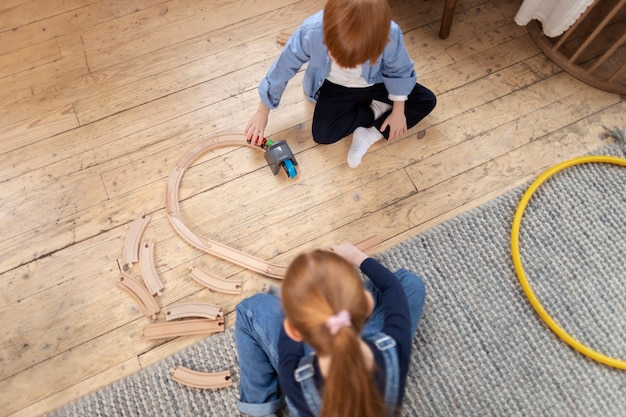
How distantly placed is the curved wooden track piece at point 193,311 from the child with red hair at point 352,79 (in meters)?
0.45

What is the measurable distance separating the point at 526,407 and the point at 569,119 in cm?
81

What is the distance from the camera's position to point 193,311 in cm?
112

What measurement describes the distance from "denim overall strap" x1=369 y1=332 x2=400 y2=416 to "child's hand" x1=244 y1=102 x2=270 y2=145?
67 centimetres

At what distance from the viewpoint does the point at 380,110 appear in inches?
50.4

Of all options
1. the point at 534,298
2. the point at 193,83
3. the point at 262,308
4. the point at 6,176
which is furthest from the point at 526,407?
the point at 6,176

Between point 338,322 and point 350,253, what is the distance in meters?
0.52

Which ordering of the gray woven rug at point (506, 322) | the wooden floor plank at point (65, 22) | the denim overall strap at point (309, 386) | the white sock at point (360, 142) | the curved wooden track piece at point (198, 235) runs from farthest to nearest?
the wooden floor plank at point (65, 22) < the white sock at point (360, 142) < the curved wooden track piece at point (198, 235) < the gray woven rug at point (506, 322) < the denim overall strap at point (309, 386)

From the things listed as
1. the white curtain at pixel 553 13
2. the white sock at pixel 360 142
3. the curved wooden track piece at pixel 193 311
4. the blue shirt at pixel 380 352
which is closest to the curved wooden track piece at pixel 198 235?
the curved wooden track piece at pixel 193 311

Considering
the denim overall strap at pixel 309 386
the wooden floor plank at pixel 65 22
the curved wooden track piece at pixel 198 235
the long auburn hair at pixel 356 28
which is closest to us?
the denim overall strap at pixel 309 386

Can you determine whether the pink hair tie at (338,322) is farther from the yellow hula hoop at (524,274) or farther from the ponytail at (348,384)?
the yellow hula hoop at (524,274)

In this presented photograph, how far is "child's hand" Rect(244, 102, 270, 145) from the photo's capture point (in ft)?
4.02

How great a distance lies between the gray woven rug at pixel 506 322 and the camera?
105 centimetres

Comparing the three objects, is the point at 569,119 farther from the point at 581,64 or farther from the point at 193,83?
the point at 193,83

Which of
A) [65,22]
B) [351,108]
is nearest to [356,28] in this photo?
[351,108]
